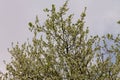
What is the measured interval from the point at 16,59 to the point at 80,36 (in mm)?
3285

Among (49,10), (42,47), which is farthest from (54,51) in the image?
(49,10)

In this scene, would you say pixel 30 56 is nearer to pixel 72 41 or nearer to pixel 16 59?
pixel 16 59

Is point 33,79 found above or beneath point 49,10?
beneath

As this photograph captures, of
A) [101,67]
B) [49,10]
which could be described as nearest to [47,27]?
[49,10]

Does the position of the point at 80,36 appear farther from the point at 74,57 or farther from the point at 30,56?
the point at 30,56

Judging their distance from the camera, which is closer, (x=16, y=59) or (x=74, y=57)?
(x=74, y=57)

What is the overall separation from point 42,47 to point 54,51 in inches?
30.1

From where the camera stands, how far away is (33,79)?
15203mm

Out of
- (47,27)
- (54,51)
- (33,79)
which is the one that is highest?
(47,27)

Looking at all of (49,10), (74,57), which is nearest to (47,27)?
(49,10)

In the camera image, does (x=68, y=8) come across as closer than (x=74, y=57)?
No

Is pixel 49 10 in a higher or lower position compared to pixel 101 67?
higher

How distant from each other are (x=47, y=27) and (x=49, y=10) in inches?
33.7

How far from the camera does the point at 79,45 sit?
15.5m
